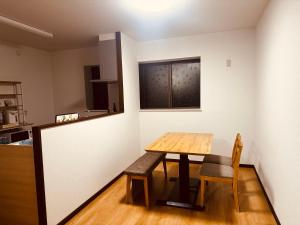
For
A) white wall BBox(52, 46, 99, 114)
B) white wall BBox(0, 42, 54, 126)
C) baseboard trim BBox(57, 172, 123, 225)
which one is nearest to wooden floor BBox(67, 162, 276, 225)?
baseboard trim BBox(57, 172, 123, 225)

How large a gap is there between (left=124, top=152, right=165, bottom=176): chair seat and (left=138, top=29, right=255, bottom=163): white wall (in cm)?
121

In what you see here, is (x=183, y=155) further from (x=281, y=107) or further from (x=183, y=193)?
(x=281, y=107)

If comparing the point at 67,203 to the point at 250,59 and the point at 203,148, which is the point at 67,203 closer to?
the point at 203,148

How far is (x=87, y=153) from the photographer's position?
8.67 ft

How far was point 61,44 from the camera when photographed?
4.23 meters

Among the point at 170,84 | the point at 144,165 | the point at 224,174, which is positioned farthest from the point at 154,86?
the point at 224,174

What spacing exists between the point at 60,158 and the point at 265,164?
2528mm

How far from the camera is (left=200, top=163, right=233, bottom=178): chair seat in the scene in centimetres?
238

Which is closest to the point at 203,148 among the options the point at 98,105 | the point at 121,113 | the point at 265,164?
the point at 265,164

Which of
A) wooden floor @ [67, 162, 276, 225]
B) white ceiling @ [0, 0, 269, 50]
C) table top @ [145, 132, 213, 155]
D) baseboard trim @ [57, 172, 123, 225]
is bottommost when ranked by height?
wooden floor @ [67, 162, 276, 225]

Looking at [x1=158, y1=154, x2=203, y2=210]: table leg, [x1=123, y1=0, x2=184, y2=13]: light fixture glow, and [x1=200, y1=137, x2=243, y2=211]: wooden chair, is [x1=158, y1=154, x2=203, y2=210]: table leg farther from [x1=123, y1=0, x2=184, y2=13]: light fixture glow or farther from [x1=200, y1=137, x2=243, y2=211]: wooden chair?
[x1=123, y1=0, x2=184, y2=13]: light fixture glow

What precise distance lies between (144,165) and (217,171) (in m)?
0.90

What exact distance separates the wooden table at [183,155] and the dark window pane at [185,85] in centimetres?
132

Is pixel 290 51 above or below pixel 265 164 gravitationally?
above
